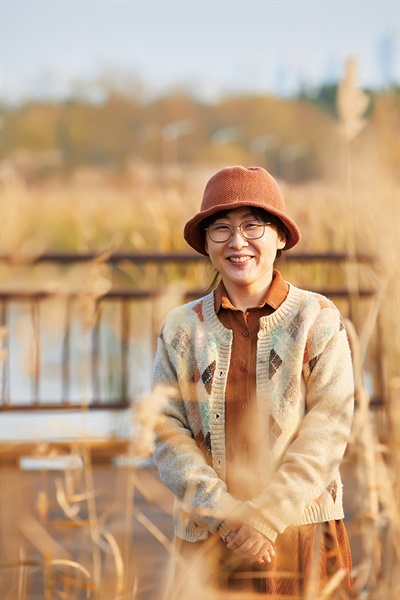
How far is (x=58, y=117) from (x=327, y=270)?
54.2 m

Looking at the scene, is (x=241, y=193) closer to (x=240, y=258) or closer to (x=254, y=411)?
(x=240, y=258)

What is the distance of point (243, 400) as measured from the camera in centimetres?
199

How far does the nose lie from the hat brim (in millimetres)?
49

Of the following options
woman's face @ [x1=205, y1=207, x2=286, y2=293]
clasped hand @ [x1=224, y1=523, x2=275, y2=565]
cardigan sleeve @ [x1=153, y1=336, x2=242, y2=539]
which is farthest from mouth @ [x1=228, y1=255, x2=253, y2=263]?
clasped hand @ [x1=224, y1=523, x2=275, y2=565]

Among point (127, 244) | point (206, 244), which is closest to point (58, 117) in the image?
point (127, 244)

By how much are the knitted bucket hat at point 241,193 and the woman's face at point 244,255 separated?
0.12 feet

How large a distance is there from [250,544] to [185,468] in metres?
0.20

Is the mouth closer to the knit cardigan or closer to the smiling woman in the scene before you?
the smiling woman

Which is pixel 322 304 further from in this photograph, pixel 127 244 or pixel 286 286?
pixel 127 244

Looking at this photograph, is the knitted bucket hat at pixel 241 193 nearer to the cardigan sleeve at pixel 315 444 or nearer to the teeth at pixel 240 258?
the teeth at pixel 240 258

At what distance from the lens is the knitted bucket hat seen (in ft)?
6.61

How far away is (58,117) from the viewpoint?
58.8 metres

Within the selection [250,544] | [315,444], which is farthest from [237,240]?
[250,544]

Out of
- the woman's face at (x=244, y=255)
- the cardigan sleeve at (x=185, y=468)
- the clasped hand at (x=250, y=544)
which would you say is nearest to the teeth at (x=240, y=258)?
the woman's face at (x=244, y=255)
